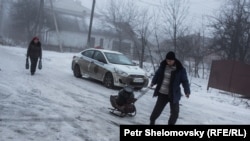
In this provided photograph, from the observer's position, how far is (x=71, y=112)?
9.04m

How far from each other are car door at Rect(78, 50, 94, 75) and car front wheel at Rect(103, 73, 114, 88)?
5.20ft

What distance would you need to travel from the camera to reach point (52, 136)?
6.71 metres

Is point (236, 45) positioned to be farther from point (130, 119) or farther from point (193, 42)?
point (130, 119)

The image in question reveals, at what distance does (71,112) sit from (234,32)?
67.5 feet

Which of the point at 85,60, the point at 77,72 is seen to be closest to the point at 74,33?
the point at 77,72

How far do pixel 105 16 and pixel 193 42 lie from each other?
2036 cm

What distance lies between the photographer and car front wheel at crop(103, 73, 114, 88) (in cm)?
1475

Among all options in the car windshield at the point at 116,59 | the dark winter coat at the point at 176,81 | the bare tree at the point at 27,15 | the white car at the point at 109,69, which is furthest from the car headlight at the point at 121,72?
the bare tree at the point at 27,15

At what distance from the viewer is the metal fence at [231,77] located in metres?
18.2

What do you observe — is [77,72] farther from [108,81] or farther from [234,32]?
[234,32]

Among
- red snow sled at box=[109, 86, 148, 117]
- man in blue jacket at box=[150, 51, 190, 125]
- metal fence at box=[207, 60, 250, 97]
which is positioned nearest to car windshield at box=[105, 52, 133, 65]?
metal fence at box=[207, 60, 250, 97]

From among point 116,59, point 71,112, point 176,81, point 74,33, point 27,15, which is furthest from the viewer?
point 74,33

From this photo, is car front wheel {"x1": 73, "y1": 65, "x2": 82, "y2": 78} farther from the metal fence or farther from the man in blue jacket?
the man in blue jacket

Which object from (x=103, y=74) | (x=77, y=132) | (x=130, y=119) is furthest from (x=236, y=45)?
(x=77, y=132)
